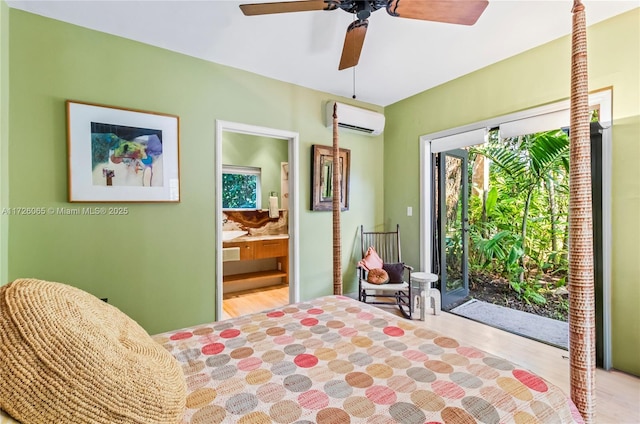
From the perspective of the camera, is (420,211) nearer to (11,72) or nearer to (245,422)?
(245,422)

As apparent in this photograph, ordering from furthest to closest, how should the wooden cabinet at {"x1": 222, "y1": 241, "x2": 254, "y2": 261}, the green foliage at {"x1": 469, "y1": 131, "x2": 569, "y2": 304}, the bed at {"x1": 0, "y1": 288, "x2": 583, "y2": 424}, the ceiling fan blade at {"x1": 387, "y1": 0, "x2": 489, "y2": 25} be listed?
1. the wooden cabinet at {"x1": 222, "y1": 241, "x2": 254, "y2": 261}
2. the green foliage at {"x1": 469, "y1": 131, "x2": 569, "y2": 304}
3. the ceiling fan blade at {"x1": 387, "y1": 0, "x2": 489, "y2": 25}
4. the bed at {"x1": 0, "y1": 288, "x2": 583, "y2": 424}

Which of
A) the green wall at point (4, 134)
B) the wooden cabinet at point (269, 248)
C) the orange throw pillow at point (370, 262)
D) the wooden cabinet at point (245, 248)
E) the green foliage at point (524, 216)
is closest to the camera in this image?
the green wall at point (4, 134)

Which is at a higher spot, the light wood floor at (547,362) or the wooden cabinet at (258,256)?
the wooden cabinet at (258,256)

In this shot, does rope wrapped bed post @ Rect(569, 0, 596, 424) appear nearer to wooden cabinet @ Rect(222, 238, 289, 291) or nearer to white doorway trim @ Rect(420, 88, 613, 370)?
white doorway trim @ Rect(420, 88, 613, 370)

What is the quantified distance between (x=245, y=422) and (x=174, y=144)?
224cm

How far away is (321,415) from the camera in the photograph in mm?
868

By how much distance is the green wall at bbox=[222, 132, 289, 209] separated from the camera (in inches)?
174

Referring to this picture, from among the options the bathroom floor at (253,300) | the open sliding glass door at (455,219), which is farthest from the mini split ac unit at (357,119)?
the bathroom floor at (253,300)

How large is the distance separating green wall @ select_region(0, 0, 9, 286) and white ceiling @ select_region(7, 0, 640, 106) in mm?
188

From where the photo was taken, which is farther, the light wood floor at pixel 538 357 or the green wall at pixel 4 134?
the green wall at pixel 4 134

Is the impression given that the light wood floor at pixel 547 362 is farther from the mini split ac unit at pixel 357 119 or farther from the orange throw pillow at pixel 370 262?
the mini split ac unit at pixel 357 119

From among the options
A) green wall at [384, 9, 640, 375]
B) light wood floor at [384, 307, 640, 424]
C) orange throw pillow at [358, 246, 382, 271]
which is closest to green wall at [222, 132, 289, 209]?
orange throw pillow at [358, 246, 382, 271]

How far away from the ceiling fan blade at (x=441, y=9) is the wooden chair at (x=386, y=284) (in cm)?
213

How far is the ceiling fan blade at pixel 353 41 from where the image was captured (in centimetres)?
170
